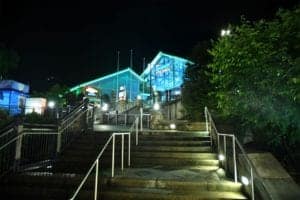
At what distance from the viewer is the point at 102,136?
11336 mm

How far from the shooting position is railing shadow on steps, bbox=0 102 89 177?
8180 mm

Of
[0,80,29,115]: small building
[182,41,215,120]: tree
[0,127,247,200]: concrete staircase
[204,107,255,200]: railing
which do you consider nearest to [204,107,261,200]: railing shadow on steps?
[204,107,255,200]: railing

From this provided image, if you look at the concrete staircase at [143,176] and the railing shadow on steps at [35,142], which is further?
the railing shadow on steps at [35,142]

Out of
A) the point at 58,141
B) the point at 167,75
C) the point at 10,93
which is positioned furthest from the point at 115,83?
the point at 58,141

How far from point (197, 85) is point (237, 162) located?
1191 centimetres

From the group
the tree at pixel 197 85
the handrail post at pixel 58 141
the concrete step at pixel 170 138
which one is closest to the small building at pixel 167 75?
the tree at pixel 197 85

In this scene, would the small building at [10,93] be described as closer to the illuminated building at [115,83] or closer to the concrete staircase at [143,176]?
the illuminated building at [115,83]

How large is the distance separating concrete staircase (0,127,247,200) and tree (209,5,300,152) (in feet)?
7.07

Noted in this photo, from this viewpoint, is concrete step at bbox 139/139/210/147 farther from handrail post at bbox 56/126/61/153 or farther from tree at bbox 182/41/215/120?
tree at bbox 182/41/215/120

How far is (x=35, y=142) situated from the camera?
10086 millimetres

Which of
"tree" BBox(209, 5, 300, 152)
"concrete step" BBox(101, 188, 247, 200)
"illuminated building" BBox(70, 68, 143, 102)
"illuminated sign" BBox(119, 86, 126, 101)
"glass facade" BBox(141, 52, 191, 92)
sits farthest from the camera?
"illuminated building" BBox(70, 68, 143, 102)

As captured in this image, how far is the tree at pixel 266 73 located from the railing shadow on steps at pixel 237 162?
137cm

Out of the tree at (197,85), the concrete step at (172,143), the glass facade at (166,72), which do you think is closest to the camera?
the concrete step at (172,143)

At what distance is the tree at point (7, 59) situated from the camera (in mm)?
30703
